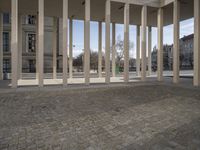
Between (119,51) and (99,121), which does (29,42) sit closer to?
(119,51)

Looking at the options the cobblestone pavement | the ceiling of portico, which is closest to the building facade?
the ceiling of portico

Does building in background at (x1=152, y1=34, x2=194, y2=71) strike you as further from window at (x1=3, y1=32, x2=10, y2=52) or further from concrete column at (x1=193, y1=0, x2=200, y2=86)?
concrete column at (x1=193, y1=0, x2=200, y2=86)

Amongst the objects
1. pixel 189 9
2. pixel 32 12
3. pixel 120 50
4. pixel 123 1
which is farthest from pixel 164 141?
pixel 120 50

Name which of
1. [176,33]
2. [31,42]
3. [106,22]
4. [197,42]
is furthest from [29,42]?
[197,42]

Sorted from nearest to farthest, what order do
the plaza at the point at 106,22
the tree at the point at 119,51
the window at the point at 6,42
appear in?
1. the plaza at the point at 106,22
2. the window at the point at 6,42
3. the tree at the point at 119,51

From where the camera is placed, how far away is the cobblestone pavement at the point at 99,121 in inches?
159

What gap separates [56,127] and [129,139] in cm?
194

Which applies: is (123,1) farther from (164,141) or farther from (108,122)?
(164,141)

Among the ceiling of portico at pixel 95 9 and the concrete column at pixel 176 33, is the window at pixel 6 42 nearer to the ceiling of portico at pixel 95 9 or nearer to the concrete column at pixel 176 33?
the ceiling of portico at pixel 95 9

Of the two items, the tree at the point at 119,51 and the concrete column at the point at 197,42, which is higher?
the tree at the point at 119,51

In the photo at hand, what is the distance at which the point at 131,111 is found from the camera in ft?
20.7

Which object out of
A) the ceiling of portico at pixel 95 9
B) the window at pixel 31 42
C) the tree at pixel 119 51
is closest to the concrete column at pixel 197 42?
the ceiling of portico at pixel 95 9

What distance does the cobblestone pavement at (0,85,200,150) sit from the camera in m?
4.05

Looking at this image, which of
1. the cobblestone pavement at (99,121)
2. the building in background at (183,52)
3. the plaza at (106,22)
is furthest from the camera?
the building in background at (183,52)
